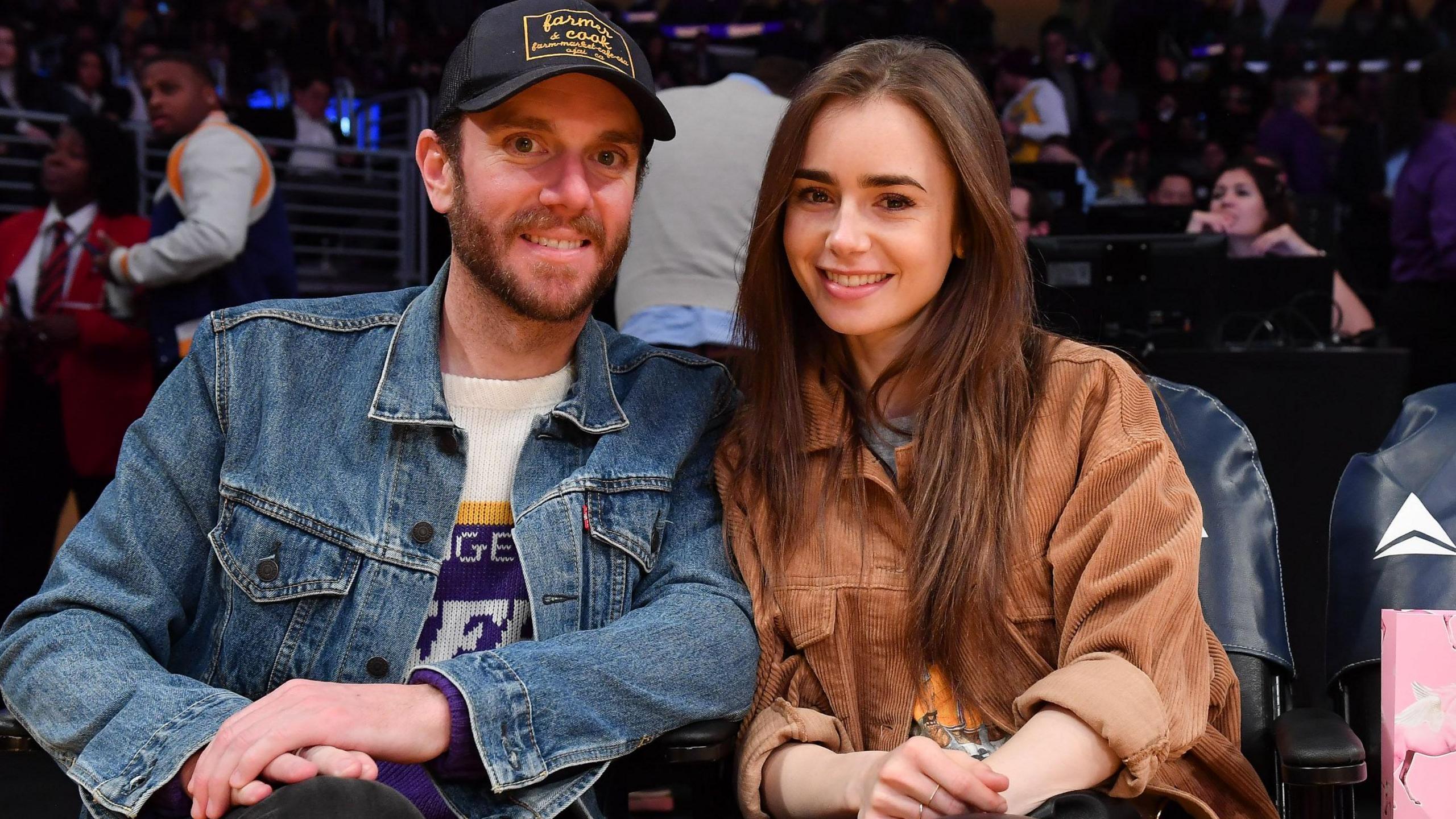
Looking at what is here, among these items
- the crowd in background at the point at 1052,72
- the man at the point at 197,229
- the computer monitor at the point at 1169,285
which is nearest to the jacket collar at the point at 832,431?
the man at the point at 197,229

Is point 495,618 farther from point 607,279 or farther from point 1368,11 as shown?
point 1368,11

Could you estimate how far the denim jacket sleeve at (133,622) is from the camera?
1577mm

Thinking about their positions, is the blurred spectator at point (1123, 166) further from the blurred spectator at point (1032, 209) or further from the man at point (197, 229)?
the man at point (197, 229)

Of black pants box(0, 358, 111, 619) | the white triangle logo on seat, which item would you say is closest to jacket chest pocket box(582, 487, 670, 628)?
the white triangle logo on seat

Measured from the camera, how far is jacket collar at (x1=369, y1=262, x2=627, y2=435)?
1.88 meters

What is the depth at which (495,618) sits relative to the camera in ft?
6.13

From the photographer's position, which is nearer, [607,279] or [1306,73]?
[607,279]

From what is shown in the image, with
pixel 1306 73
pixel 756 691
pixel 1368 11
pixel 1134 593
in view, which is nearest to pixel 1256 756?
pixel 1134 593

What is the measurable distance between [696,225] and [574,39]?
1.86 metres

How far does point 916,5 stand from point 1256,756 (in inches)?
425

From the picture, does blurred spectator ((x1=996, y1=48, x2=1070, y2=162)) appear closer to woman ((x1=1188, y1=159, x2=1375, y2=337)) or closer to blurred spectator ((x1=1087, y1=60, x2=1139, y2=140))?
blurred spectator ((x1=1087, y1=60, x2=1139, y2=140))

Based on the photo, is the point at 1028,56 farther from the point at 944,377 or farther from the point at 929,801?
the point at 929,801

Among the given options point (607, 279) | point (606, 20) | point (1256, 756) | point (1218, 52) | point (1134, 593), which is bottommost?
point (1256, 756)

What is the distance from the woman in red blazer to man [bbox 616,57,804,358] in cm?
170
